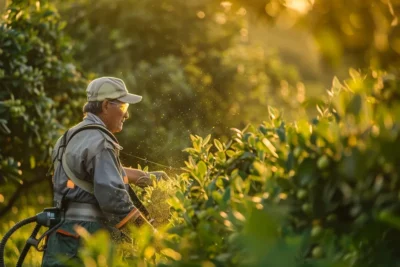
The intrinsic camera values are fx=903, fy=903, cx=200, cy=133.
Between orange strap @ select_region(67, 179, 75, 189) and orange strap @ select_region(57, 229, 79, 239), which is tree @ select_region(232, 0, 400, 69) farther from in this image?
orange strap @ select_region(57, 229, 79, 239)

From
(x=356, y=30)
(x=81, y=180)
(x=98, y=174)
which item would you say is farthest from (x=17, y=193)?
(x=356, y=30)

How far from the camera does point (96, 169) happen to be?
555 cm

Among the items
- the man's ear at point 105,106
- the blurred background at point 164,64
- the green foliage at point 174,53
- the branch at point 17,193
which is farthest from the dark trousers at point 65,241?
the green foliage at point 174,53

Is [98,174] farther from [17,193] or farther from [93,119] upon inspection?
[17,193]

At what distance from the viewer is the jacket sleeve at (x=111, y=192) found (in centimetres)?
554

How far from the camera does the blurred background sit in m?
2.47

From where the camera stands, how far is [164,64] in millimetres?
19828

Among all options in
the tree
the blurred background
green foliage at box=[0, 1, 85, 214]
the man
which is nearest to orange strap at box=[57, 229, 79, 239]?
the man

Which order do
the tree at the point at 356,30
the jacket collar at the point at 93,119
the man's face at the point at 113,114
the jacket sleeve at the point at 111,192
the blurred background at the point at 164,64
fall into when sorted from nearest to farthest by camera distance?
1. the tree at the point at 356,30
2. the blurred background at the point at 164,64
3. the jacket sleeve at the point at 111,192
4. the jacket collar at the point at 93,119
5. the man's face at the point at 113,114

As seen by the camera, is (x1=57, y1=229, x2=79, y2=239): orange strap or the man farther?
(x1=57, y1=229, x2=79, y2=239): orange strap

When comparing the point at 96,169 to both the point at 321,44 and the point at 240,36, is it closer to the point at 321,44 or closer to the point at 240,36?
the point at 321,44

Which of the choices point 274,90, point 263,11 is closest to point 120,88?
point 263,11

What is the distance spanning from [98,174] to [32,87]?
16.2 feet

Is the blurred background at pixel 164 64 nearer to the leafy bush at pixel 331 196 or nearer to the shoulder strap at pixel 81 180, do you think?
the leafy bush at pixel 331 196
